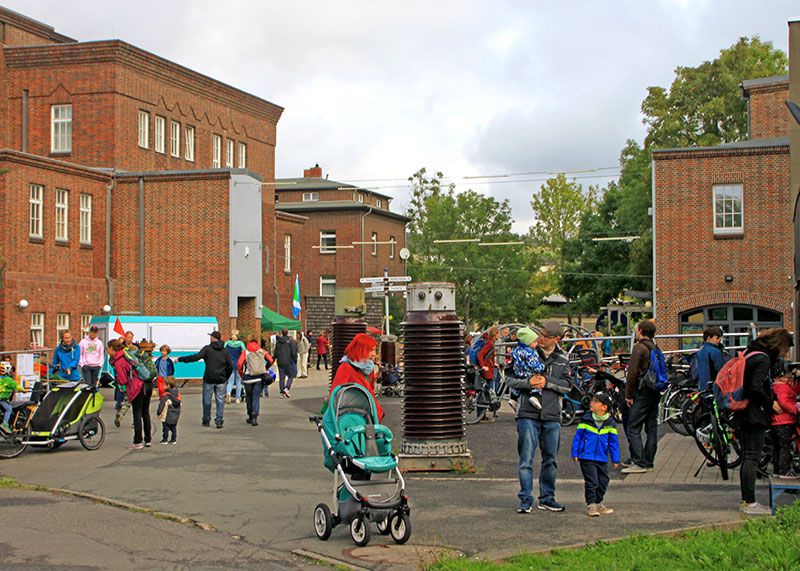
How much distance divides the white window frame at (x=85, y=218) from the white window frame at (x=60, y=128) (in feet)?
23.7

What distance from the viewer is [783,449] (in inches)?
525

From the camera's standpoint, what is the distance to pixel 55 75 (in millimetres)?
52719

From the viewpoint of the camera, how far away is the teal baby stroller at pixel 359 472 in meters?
10.4

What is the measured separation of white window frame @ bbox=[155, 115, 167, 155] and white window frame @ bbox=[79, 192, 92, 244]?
9.53 meters

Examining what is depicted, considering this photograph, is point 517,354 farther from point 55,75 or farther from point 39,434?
point 55,75

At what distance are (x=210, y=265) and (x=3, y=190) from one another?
9934 millimetres

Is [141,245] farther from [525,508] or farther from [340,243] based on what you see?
[525,508]

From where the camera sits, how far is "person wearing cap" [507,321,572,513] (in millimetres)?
11828

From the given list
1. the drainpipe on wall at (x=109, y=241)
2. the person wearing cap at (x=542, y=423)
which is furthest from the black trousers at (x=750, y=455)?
the drainpipe on wall at (x=109, y=241)

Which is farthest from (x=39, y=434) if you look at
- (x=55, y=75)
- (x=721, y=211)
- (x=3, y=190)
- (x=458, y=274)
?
(x=458, y=274)

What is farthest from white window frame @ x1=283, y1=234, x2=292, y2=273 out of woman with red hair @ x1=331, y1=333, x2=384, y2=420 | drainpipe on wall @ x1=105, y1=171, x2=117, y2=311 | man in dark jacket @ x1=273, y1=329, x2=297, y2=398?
woman with red hair @ x1=331, y1=333, x2=384, y2=420

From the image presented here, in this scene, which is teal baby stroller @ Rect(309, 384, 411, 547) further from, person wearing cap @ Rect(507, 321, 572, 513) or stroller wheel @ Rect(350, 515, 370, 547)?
person wearing cap @ Rect(507, 321, 572, 513)

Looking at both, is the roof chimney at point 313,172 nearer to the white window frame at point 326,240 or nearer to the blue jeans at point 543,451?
the white window frame at point 326,240

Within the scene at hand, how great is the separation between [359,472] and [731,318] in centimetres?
3073
